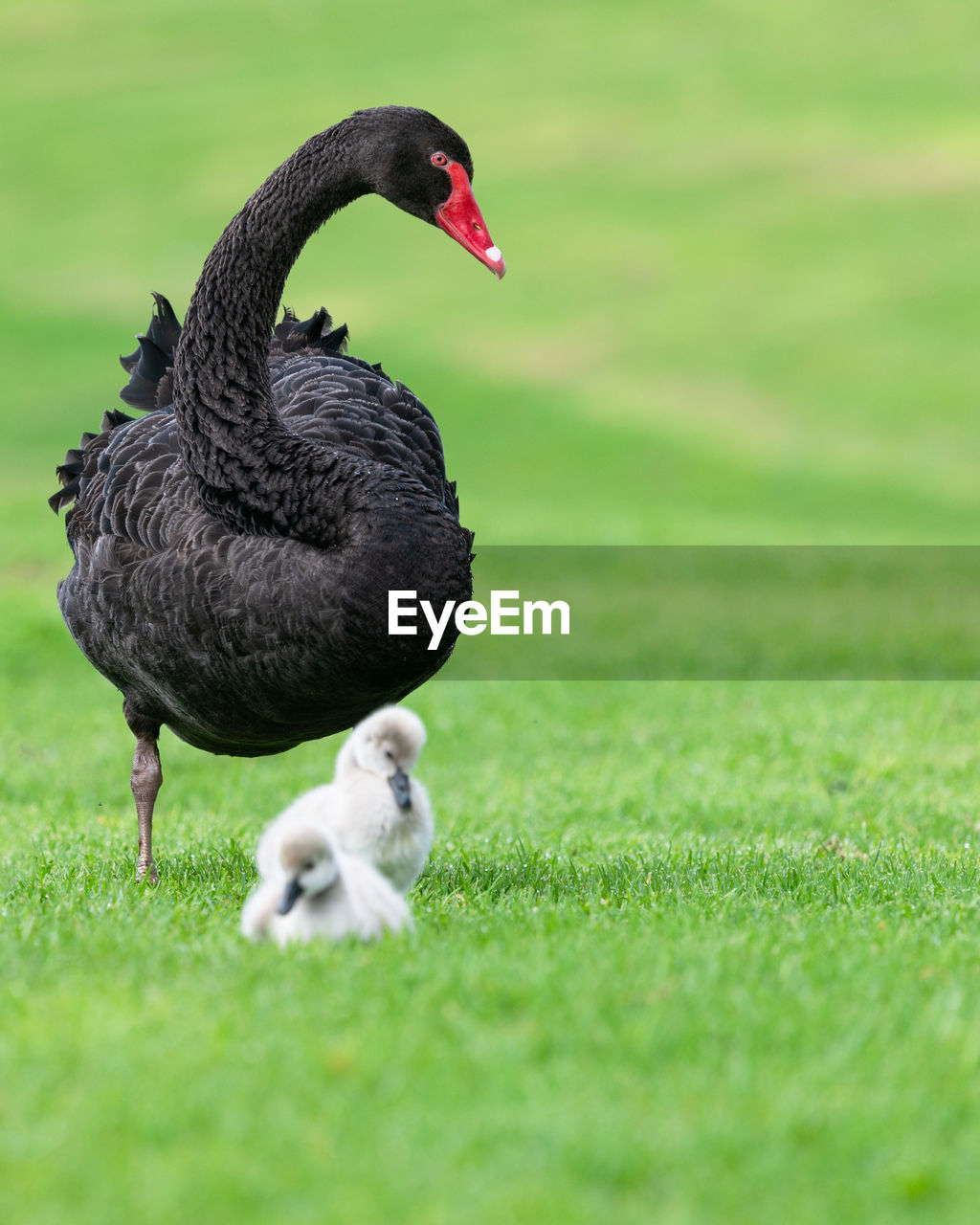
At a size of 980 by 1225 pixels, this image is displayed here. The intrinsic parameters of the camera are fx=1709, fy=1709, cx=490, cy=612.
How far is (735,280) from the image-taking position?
31.1m

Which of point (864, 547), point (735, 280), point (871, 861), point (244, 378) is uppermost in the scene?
point (735, 280)

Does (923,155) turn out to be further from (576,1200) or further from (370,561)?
(576,1200)

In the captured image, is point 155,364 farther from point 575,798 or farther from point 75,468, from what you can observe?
point 575,798

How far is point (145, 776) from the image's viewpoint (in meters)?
7.08

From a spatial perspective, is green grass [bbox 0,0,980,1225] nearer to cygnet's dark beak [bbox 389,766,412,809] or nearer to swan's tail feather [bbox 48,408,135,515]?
cygnet's dark beak [bbox 389,766,412,809]

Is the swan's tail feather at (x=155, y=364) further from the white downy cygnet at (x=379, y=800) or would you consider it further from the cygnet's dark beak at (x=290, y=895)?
the cygnet's dark beak at (x=290, y=895)

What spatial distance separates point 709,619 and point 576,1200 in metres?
13.0

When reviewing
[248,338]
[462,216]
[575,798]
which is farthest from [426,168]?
[575,798]

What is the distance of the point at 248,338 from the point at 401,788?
2051 millimetres

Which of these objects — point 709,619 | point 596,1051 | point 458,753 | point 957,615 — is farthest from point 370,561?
point 957,615

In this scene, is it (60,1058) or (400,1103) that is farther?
A: (60,1058)

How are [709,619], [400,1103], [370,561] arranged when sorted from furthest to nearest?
[709,619], [370,561], [400,1103]

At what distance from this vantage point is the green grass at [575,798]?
3.34 m

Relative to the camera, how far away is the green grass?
132 inches
